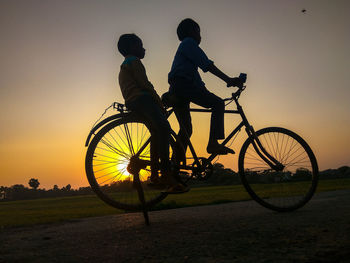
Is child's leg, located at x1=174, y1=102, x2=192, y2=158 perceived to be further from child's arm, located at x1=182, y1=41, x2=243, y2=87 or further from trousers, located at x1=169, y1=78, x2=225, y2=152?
child's arm, located at x1=182, y1=41, x2=243, y2=87

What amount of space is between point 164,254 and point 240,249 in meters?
0.53

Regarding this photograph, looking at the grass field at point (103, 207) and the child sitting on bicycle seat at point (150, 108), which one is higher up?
the child sitting on bicycle seat at point (150, 108)

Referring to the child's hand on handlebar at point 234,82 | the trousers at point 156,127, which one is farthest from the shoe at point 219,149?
the child's hand on handlebar at point 234,82

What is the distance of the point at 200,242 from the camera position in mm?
2408

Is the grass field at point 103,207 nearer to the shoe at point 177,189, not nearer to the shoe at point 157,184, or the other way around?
the shoe at point 157,184

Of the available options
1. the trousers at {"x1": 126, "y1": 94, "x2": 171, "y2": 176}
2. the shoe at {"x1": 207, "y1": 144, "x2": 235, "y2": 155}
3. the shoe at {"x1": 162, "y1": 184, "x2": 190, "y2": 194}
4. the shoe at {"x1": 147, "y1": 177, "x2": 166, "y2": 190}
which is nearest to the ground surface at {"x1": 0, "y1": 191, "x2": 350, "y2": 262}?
the shoe at {"x1": 162, "y1": 184, "x2": 190, "y2": 194}

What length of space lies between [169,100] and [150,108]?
550 mm

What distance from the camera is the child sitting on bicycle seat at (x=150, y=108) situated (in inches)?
147

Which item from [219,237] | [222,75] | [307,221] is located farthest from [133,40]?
[307,221]

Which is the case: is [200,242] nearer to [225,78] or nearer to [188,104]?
[188,104]

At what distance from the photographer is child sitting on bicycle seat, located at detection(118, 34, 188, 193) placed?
3723mm

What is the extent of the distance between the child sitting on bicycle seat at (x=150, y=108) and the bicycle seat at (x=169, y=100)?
36cm

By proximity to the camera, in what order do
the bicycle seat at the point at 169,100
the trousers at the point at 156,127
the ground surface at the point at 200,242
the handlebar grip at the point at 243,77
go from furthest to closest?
the handlebar grip at the point at 243,77
the bicycle seat at the point at 169,100
the trousers at the point at 156,127
the ground surface at the point at 200,242

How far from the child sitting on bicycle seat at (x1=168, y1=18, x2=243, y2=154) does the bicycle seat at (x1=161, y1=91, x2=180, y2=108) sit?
3 centimetres
